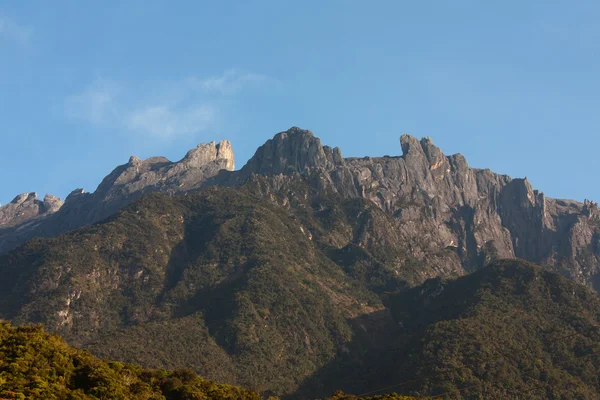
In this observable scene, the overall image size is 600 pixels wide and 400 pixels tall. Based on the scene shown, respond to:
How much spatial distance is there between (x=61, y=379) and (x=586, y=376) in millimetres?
142487

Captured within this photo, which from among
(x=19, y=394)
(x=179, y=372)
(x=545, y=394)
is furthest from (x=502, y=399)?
(x=19, y=394)

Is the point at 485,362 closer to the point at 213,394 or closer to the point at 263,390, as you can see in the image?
the point at 263,390

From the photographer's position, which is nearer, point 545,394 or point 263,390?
point 545,394

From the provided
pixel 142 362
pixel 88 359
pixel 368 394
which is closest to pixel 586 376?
pixel 368 394

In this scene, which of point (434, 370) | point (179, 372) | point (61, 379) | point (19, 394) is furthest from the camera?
point (434, 370)

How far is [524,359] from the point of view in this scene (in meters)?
198

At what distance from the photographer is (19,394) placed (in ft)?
269

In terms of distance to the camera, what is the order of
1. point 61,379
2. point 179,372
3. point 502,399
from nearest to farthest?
1. point 61,379
2. point 179,372
3. point 502,399

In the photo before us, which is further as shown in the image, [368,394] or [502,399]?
[368,394]

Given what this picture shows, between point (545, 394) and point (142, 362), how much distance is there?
323ft

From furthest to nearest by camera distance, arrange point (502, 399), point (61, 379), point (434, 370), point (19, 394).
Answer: point (434, 370) < point (502, 399) < point (61, 379) < point (19, 394)

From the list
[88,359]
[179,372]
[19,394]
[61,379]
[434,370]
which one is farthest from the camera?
[434,370]

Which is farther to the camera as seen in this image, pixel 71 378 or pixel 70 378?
pixel 71 378

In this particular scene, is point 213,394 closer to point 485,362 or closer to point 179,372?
point 179,372
